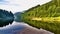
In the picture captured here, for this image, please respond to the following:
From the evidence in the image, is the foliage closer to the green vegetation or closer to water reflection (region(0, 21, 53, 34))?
water reflection (region(0, 21, 53, 34))

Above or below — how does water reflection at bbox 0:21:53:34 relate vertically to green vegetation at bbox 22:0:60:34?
below

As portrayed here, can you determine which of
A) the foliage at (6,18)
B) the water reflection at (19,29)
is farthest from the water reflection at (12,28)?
the foliage at (6,18)

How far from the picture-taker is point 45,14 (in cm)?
441

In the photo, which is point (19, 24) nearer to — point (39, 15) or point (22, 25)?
point (22, 25)

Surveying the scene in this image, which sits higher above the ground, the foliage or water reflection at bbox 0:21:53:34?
the foliage

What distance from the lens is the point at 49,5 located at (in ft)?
14.7

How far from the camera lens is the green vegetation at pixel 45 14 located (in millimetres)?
4363

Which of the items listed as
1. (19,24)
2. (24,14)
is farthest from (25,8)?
(19,24)

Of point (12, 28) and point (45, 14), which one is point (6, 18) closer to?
point (12, 28)

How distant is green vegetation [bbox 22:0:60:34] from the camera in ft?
14.3

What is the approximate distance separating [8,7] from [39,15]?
85cm

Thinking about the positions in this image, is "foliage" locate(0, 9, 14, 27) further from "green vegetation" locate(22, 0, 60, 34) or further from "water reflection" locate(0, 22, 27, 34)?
"green vegetation" locate(22, 0, 60, 34)

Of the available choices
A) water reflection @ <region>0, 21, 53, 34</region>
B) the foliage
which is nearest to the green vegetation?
water reflection @ <region>0, 21, 53, 34</region>

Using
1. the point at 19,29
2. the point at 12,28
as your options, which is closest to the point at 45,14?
the point at 19,29
